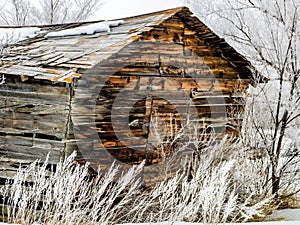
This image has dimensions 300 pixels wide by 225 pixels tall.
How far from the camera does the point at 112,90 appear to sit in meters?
6.20

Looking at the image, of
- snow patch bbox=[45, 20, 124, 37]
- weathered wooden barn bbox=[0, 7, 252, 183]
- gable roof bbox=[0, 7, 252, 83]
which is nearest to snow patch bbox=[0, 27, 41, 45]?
gable roof bbox=[0, 7, 252, 83]

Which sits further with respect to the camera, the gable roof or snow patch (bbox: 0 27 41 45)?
snow patch (bbox: 0 27 41 45)

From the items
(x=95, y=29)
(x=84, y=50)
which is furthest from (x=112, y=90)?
(x=95, y=29)

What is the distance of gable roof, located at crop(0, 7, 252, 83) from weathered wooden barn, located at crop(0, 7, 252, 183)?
0.07 feet

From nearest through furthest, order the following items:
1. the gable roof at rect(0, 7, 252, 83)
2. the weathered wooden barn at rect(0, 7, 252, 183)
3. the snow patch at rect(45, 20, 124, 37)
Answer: the gable roof at rect(0, 7, 252, 83) < the weathered wooden barn at rect(0, 7, 252, 183) < the snow patch at rect(45, 20, 124, 37)

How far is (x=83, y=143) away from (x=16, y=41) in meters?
4.39

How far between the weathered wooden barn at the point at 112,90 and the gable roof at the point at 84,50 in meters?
0.02

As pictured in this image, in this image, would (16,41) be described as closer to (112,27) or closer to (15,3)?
(112,27)

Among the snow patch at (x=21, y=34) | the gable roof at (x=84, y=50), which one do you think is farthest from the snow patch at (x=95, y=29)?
the snow patch at (x=21, y=34)

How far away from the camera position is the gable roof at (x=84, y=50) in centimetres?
583

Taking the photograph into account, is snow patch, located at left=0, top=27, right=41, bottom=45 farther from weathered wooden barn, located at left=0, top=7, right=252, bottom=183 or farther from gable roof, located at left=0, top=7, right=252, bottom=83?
weathered wooden barn, located at left=0, top=7, right=252, bottom=183

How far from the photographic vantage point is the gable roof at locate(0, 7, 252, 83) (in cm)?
583

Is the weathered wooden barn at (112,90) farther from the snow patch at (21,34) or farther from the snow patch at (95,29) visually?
the snow patch at (21,34)

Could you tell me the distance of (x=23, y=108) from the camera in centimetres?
640
